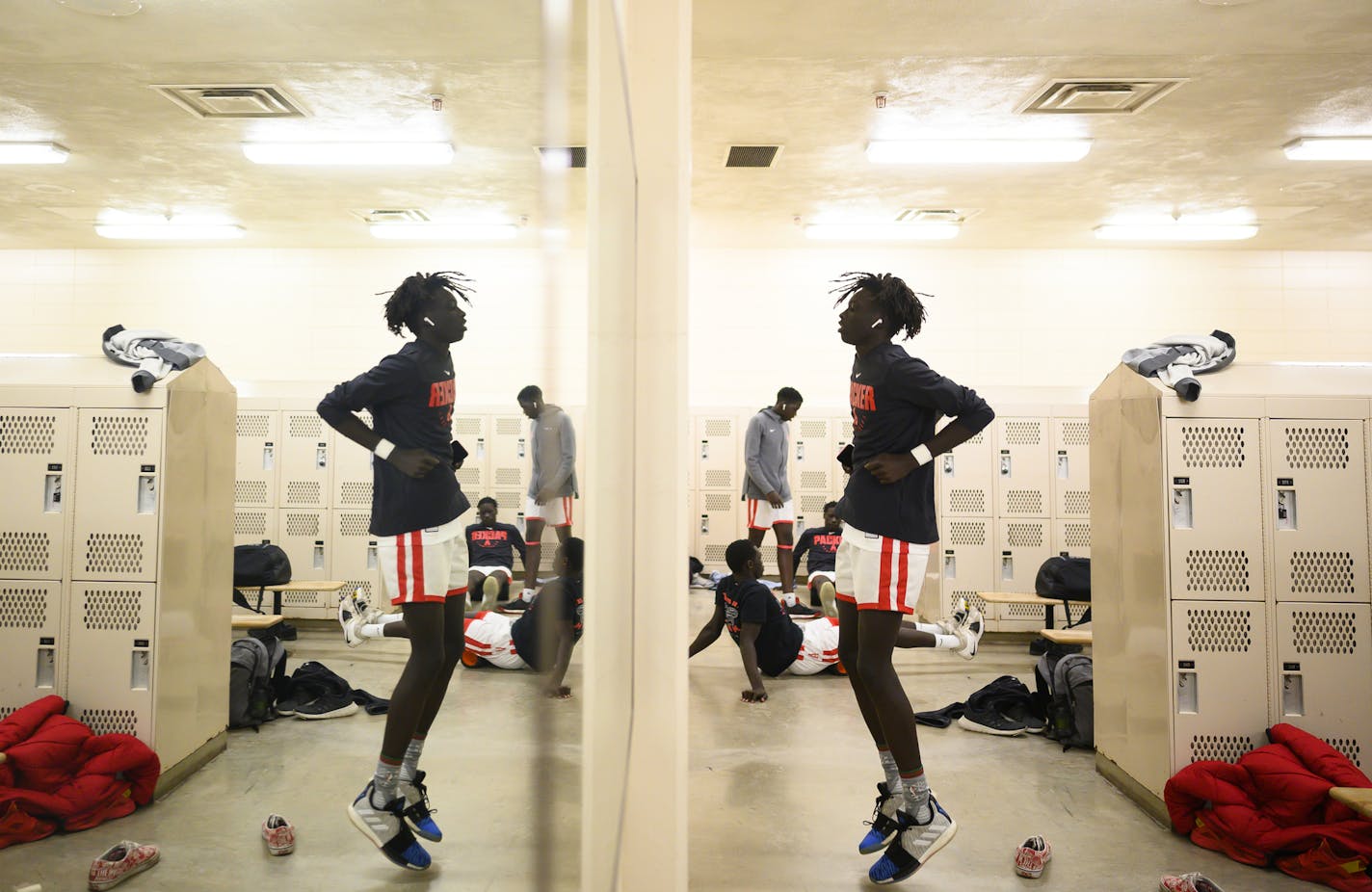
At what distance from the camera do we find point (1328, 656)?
124 inches

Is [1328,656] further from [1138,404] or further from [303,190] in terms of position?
[303,190]

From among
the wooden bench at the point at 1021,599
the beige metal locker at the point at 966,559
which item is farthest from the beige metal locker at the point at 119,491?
the beige metal locker at the point at 966,559

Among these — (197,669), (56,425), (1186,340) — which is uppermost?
(1186,340)

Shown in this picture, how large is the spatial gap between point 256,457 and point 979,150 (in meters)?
5.81

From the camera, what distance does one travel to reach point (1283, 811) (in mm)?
2818

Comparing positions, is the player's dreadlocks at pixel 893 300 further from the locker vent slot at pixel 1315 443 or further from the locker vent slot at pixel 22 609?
the locker vent slot at pixel 22 609

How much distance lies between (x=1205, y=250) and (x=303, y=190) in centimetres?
979

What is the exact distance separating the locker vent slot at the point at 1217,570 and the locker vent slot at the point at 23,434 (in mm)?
3541

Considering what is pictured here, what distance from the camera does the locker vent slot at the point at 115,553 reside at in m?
0.39

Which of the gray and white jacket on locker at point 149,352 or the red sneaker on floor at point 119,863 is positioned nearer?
the red sneaker on floor at point 119,863

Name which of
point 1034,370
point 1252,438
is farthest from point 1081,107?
point 1034,370

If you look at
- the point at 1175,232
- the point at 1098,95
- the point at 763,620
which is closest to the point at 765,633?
the point at 763,620

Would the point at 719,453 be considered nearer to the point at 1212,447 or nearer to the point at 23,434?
the point at 1212,447

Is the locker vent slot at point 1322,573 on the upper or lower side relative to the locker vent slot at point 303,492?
lower
